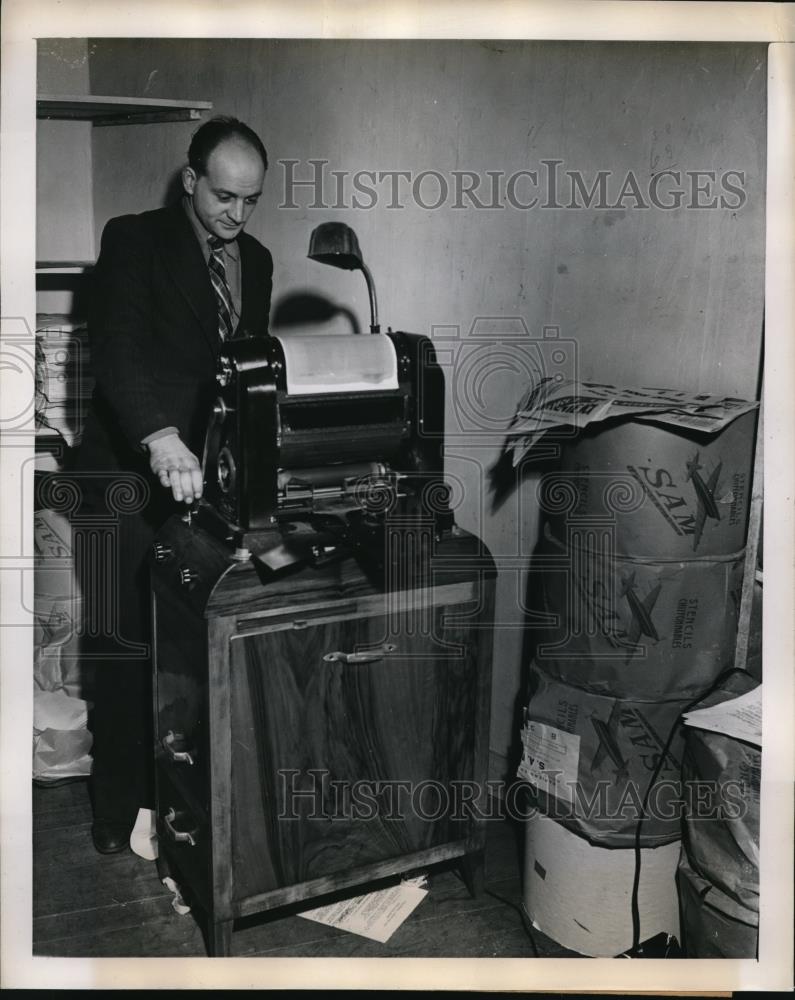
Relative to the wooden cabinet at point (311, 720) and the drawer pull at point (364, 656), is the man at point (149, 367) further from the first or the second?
the drawer pull at point (364, 656)

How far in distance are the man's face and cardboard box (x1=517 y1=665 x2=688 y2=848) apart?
1.37 m

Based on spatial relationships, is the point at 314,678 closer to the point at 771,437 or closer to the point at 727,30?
the point at 771,437

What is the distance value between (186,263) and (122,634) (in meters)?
0.98

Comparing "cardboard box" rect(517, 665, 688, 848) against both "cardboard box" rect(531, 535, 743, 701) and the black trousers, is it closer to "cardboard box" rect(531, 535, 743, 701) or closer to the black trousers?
"cardboard box" rect(531, 535, 743, 701)

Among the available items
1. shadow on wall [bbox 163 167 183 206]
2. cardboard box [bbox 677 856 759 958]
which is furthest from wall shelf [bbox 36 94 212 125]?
cardboard box [bbox 677 856 759 958]

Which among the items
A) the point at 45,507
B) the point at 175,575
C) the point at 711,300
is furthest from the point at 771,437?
the point at 45,507

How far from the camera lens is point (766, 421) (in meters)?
2.06

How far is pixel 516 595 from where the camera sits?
2.71 m

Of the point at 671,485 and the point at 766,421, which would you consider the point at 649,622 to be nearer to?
the point at 671,485

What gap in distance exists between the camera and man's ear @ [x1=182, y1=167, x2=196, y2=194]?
2318 millimetres

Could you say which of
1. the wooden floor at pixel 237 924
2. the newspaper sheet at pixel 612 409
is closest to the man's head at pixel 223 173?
the newspaper sheet at pixel 612 409

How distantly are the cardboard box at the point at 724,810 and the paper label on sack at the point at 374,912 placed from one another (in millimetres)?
693

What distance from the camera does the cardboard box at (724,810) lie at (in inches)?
79.4

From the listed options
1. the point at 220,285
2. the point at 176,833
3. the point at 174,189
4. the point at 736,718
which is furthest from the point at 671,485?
the point at 174,189
